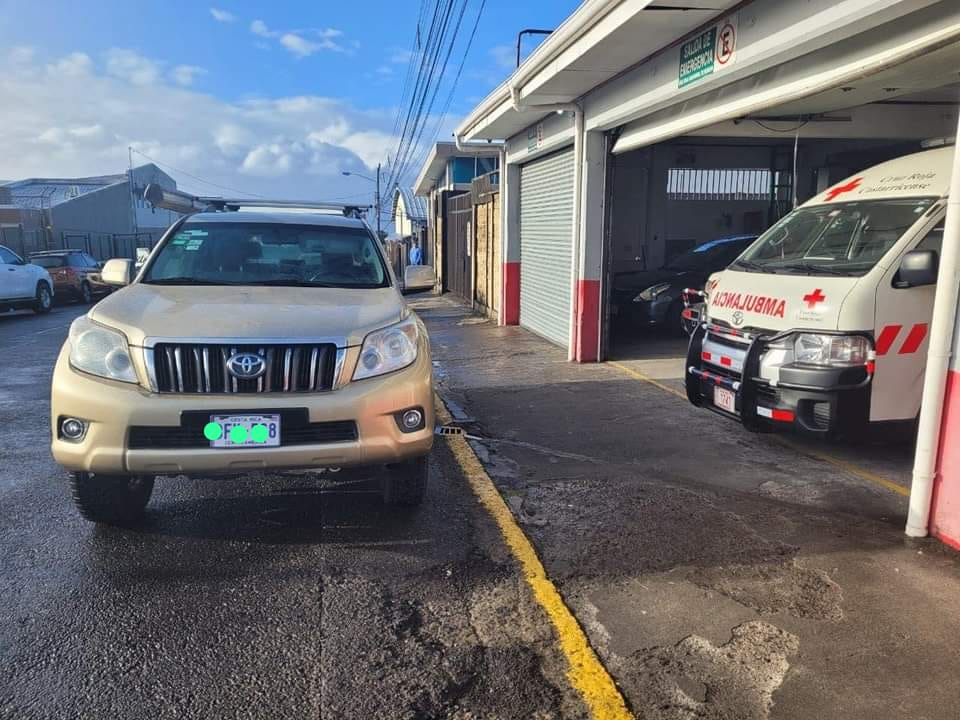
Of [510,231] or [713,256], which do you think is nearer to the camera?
[713,256]

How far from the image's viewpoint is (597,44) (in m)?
Answer: 6.77

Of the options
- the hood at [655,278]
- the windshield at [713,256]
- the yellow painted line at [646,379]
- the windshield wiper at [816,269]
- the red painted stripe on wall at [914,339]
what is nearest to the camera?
the red painted stripe on wall at [914,339]

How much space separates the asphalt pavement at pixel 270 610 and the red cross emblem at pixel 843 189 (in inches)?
156

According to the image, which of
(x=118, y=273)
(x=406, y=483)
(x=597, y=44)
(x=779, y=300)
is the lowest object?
(x=406, y=483)

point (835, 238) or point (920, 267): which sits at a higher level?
point (835, 238)

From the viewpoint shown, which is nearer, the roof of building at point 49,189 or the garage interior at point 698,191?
the garage interior at point 698,191

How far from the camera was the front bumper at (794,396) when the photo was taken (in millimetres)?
4816

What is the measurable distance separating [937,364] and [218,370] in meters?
3.72

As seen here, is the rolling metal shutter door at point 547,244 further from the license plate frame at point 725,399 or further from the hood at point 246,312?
the hood at point 246,312

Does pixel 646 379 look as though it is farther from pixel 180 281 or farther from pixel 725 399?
pixel 180 281

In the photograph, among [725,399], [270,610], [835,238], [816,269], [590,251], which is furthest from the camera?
[590,251]

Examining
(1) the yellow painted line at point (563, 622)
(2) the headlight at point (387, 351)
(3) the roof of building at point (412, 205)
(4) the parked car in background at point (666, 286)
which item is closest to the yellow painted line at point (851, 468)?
(1) the yellow painted line at point (563, 622)

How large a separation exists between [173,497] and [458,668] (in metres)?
2.64

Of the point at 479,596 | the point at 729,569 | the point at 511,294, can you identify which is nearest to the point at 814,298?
the point at 729,569
